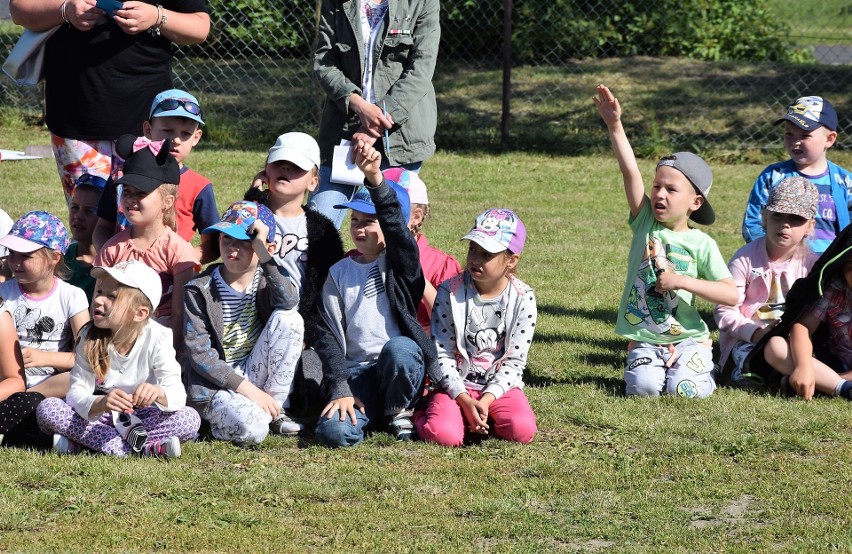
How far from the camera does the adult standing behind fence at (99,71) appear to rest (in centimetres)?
554

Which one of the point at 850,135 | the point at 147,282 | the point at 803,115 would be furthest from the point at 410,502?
the point at 850,135

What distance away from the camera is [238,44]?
14719mm

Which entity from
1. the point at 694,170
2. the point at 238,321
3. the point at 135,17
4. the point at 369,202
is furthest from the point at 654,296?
the point at 135,17

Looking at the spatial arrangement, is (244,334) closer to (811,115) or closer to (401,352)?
(401,352)

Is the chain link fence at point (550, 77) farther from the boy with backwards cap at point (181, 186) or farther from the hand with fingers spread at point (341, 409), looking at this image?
the hand with fingers spread at point (341, 409)

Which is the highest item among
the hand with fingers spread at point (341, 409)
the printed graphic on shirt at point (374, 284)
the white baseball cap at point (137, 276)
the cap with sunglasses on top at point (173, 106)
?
the cap with sunglasses on top at point (173, 106)

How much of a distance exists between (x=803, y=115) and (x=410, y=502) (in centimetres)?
348

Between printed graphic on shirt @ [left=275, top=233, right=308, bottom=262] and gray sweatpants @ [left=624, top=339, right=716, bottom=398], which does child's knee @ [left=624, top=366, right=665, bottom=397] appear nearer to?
gray sweatpants @ [left=624, top=339, right=716, bottom=398]

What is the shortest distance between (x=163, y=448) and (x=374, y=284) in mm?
1187

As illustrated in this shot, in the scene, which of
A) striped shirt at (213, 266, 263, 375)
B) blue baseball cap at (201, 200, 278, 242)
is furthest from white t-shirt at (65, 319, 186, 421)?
blue baseball cap at (201, 200, 278, 242)

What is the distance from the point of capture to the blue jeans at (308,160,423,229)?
565cm

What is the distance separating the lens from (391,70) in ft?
19.3

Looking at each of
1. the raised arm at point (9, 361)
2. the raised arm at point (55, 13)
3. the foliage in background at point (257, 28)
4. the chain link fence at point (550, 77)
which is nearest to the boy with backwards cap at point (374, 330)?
the raised arm at point (9, 361)

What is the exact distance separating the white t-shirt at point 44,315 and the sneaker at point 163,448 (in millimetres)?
718
